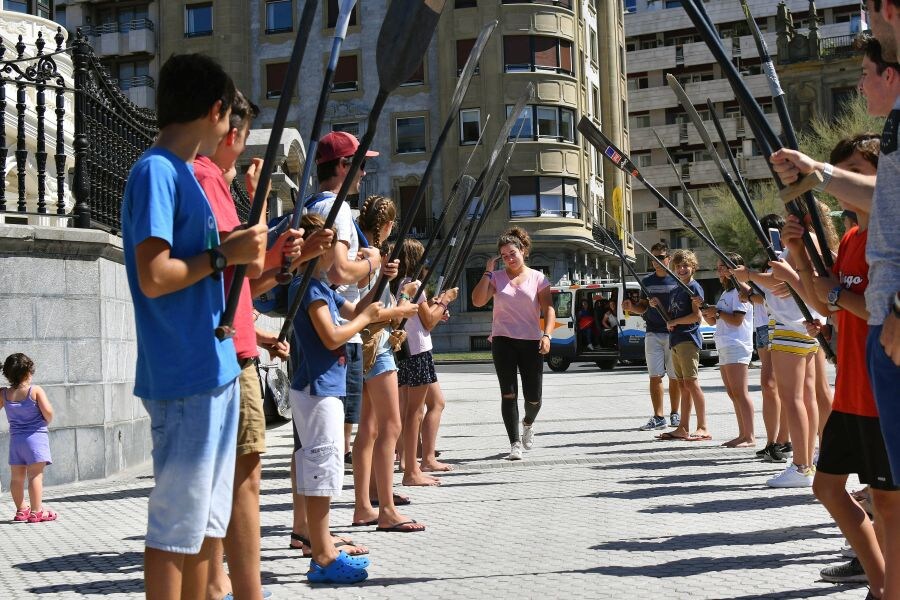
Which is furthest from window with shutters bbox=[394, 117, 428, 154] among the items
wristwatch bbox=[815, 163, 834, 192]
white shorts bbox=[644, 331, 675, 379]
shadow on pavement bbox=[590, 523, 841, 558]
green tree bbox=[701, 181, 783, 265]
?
wristwatch bbox=[815, 163, 834, 192]

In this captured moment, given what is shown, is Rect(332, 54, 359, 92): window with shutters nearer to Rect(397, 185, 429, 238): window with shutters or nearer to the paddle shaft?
Rect(397, 185, 429, 238): window with shutters

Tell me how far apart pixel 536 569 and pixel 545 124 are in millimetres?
44682

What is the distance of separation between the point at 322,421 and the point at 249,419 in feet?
3.12

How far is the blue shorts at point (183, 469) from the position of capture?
3.22 metres

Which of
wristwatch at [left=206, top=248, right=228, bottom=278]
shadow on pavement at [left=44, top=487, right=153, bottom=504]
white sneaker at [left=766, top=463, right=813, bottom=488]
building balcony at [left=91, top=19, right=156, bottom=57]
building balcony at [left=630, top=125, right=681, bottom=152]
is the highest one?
building balcony at [left=91, top=19, right=156, bottom=57]

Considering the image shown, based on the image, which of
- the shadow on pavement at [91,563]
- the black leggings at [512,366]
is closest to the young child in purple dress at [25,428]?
the shadow on pavement at [91,563]

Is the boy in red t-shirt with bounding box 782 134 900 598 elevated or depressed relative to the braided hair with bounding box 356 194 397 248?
depressed

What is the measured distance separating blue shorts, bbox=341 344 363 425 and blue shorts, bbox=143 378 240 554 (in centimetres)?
241

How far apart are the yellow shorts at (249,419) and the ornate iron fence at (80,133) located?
5107mm

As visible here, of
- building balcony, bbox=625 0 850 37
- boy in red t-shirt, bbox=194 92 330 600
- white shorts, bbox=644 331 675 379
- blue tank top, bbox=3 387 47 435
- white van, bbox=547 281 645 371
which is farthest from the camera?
building balcony, bbox=625 0 850 37

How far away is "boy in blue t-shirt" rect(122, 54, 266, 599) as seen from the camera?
10.5 feet

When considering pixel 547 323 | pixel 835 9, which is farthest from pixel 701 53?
pixel 547 323

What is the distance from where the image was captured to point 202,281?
335 centimetres

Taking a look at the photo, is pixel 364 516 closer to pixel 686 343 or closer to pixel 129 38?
pixel 686 343
